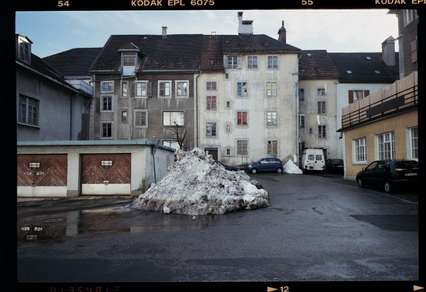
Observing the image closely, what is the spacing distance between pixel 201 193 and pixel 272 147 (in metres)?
27.5

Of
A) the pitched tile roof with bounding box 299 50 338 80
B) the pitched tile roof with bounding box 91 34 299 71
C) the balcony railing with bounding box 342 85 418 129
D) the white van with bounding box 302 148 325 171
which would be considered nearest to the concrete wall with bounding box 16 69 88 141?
the pitched tile roof with bounding box 91 34 299 71

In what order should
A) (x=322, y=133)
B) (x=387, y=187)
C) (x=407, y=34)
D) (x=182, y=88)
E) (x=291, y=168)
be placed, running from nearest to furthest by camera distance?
(x=407, y=34), (x=387, y=187), (x=291, y=168), (x=182, y=88), (x=322, y=133)

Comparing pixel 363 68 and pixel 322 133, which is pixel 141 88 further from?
pixel 363 68

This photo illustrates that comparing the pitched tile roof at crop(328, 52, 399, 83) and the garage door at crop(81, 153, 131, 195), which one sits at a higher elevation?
the pitched tile roof at crop(328, 52, 399, 83)

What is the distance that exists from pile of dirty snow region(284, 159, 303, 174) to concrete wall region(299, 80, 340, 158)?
631 centimetres

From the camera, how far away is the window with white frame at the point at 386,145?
19.0 meters

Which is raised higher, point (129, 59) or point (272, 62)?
point (129, 59)

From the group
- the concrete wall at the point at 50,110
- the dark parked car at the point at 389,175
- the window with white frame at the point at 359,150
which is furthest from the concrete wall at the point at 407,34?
the concrete wall at the point at 50,110

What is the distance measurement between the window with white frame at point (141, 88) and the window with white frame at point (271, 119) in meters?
14.8

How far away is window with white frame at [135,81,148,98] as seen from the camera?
39156 mm

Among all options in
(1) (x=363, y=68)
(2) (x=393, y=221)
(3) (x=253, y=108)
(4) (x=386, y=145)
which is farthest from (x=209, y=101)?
(2) (x=393, y=221)

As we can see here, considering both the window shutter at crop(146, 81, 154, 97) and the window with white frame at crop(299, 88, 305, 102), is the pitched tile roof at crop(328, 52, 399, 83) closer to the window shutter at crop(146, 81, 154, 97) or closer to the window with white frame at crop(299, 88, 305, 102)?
the window with white frame at crop(299, 88, 305, 102)

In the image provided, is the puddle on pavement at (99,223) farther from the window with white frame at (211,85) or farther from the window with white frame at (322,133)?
the window with white frame at (322,133)

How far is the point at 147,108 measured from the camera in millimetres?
38969
